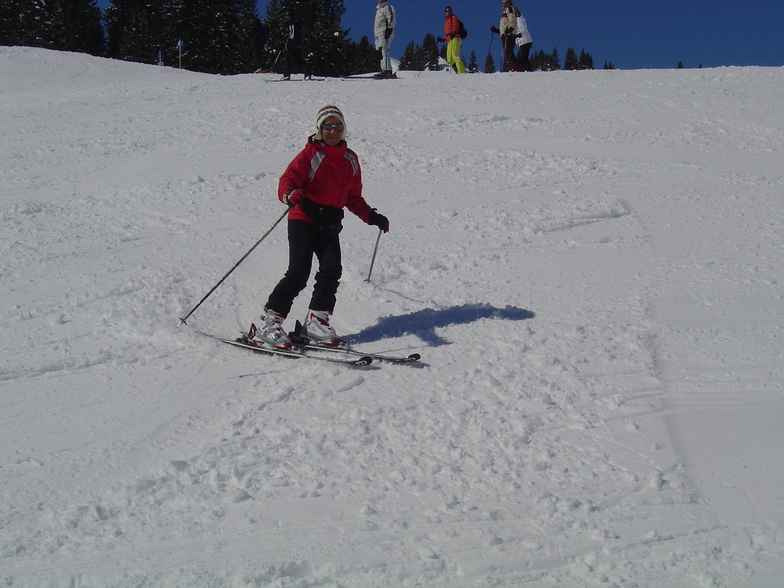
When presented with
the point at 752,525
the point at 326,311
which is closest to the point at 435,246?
the point at 326,311

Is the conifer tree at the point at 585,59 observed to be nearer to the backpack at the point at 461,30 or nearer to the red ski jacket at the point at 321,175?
the backpack at the point at 461,30

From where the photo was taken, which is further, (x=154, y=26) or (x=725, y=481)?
(x=154, y=26)

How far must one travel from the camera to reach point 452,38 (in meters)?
16.1

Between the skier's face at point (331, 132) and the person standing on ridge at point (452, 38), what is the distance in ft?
43.7

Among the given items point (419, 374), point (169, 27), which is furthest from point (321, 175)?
point (169, 27)

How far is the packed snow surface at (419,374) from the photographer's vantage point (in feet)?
7.64

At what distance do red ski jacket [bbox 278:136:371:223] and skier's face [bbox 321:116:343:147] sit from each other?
0.04m

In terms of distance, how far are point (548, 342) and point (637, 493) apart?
151cm

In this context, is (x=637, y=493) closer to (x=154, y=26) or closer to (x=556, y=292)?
(x=556, y=292)

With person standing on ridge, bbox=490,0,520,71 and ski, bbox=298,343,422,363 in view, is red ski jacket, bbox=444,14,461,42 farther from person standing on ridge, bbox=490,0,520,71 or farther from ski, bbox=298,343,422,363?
ski, bbox=298,343,422,363

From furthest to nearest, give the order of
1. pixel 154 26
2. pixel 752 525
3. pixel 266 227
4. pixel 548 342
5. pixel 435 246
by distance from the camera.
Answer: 1. pixel 154 26
2. pixel 266 227
3. pixel 435 246
4. pixel 548 342
5. pixel 752 525

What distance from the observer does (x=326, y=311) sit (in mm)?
4234

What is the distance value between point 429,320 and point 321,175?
1.38 m

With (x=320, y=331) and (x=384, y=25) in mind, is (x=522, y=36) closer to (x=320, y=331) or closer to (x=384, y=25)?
(x=384, y=25)
